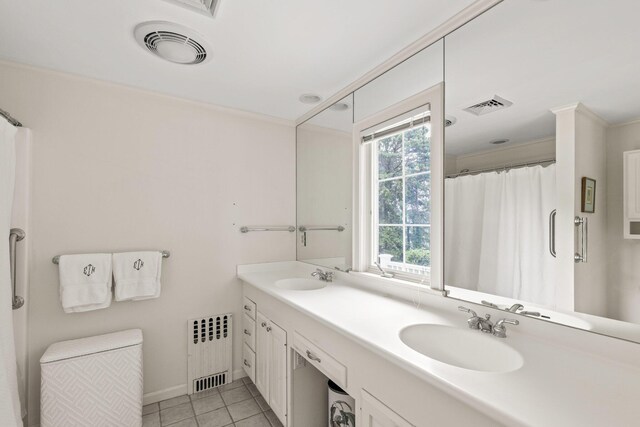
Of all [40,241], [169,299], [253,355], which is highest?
[40,241]

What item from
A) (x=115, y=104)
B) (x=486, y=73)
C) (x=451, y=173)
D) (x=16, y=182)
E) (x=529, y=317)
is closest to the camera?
(x=529, y=317)

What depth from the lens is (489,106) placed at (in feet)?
4.22

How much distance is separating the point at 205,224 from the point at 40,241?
3.19 ft

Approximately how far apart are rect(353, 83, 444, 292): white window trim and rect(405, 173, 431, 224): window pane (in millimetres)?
63

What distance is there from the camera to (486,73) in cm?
129

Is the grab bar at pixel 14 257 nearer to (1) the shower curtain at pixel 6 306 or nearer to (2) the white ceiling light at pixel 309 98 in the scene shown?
(1) the shower curtain at pixel 6 306

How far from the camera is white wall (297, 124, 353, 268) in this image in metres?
2.13

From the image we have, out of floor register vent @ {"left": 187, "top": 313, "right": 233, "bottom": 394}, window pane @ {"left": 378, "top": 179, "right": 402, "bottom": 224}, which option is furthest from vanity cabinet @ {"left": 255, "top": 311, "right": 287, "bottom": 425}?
window pane @ {"left": 378, "top": 179, "right": 402, "bottom": 224}

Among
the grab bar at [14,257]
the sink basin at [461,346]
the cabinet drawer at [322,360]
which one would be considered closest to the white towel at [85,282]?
the grab bar at [14,257]

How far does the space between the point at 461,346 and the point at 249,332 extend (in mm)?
1596

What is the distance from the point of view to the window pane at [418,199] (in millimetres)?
1540

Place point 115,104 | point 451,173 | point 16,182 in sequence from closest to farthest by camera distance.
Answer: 1. point 451,173
2. point 16,182
3. point 115,104

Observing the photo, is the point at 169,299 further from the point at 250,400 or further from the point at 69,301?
the point at 250,400

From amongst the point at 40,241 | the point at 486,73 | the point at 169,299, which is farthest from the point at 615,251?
the point at 40,241
